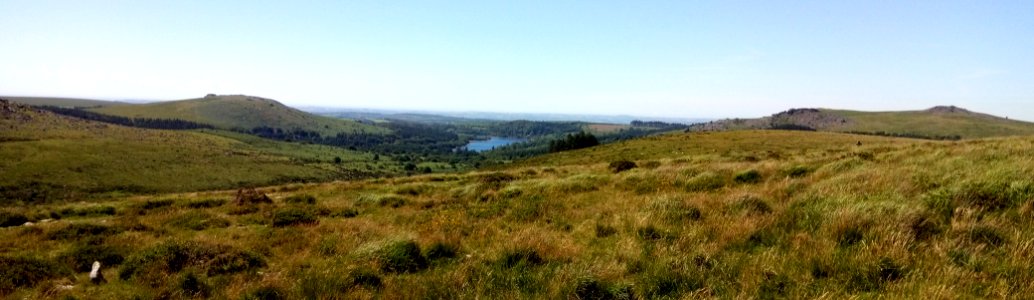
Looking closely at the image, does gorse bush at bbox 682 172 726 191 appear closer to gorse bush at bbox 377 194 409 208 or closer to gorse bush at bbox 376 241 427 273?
gorse bush at bbox 376 241 427 273

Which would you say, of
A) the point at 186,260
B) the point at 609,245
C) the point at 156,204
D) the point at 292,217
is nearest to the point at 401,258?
the point at 609,245

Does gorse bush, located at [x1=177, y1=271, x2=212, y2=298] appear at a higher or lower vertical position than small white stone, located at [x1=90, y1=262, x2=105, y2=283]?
higher

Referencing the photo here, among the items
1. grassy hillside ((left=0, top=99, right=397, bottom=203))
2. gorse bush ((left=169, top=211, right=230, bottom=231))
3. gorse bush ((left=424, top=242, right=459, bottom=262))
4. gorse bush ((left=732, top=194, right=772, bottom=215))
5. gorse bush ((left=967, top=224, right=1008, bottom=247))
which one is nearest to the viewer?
gorse bush ((left=967, top=224, right=1008, bottom=247))

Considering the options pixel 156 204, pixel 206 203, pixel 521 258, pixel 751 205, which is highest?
pixel 751 205

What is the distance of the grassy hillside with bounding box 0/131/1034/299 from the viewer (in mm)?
5891

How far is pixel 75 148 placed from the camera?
A: 181125mm

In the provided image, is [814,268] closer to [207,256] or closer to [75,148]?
[207,256]

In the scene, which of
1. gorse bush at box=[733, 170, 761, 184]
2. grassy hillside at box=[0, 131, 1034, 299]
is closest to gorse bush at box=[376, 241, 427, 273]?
grassy hillside at box=[0, 131, 1034, 299]

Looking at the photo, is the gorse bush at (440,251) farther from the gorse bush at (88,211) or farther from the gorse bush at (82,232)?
the gorse bush at (88,211)

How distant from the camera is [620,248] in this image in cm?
787

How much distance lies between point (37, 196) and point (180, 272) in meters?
175

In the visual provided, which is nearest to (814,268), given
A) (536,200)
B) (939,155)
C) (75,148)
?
(536,200)

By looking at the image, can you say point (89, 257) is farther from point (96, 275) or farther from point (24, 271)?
point (96, 275)

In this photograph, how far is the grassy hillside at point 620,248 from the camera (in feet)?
19.3
